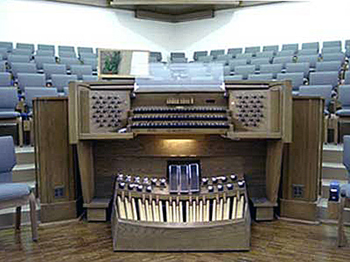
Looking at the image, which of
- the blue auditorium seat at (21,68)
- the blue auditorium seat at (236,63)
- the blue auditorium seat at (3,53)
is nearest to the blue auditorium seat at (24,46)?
the blue auditorium seat at (3,53)

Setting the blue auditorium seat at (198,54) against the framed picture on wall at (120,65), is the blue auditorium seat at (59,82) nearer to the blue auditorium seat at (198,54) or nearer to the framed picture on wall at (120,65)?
the framed picture on wall at (120,65)

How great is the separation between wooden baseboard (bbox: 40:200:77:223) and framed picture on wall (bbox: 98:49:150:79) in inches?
39.5

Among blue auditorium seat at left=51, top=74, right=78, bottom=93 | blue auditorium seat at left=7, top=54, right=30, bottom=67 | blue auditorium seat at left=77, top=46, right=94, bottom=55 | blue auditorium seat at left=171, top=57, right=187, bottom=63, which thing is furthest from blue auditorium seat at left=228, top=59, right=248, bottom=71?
blue auditorium seat at left=7, top=54, right=30, bottom=67

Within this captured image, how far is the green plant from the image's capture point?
2893 mm

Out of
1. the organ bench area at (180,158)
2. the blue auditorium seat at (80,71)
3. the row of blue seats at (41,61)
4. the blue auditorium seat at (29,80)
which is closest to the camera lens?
the organ bench area at (180,158)

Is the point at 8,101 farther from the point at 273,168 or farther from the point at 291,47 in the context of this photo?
the point at 291,47

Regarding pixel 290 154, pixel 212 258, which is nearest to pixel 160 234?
pixel 212 258

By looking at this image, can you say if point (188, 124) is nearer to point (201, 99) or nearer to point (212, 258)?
point (201, 99)

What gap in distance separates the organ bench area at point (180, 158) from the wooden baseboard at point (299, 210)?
0.42 feet

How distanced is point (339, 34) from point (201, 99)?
644 centimetres

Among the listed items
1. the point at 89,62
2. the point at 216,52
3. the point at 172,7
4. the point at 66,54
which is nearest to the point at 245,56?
the point at 216,52

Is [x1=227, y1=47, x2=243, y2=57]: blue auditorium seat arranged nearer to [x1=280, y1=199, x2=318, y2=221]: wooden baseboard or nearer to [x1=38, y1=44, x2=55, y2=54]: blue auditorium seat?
[x1=38, y1=44, x2=55, y2=54]: blue auditorium seat

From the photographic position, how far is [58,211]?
8.45 feet

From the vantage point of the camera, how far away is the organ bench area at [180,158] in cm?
208
